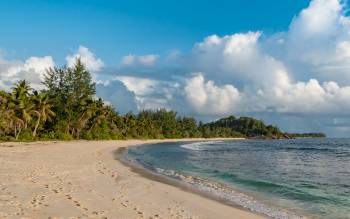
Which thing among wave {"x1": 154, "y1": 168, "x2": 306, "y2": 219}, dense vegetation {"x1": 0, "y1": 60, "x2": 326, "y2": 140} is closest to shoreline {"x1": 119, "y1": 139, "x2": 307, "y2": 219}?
wave {"x1": 154, "y1": 168, "x2": 306, "y2": 219}

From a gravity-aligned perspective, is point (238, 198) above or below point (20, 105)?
below

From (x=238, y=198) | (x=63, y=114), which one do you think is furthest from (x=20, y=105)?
(x=238, y=198)

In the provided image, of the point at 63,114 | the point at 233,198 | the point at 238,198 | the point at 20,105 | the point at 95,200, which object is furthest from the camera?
the point at 63,114

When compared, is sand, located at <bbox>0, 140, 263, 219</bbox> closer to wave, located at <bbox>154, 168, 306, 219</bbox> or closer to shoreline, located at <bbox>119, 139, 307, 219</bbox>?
shoreline, located at <bbox>119, 139, 307, 219</bbox>

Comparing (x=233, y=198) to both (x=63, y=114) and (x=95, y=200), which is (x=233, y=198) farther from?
(x=63, y=114)

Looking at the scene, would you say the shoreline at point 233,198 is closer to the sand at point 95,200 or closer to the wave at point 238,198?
the wave at point 238,198

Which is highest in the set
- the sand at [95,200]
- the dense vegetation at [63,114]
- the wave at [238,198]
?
the dense vegetation at [63,114]

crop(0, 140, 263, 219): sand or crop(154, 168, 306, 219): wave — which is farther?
crop(154, 168, 306, 219): wave

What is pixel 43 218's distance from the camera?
11.3 m

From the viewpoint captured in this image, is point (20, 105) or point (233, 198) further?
point (20, 105)

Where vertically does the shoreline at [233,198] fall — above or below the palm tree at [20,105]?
below

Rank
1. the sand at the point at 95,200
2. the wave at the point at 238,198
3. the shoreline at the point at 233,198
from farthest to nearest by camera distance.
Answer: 1. the shoreline at the point at 233,198
2. the wave at the point at 238,198
3. the sand at the point at 95,200

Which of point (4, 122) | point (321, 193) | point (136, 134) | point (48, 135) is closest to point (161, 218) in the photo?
point (321, 193)

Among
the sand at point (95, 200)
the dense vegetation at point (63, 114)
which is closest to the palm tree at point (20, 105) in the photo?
the dense vegetation at point (63, 114)
